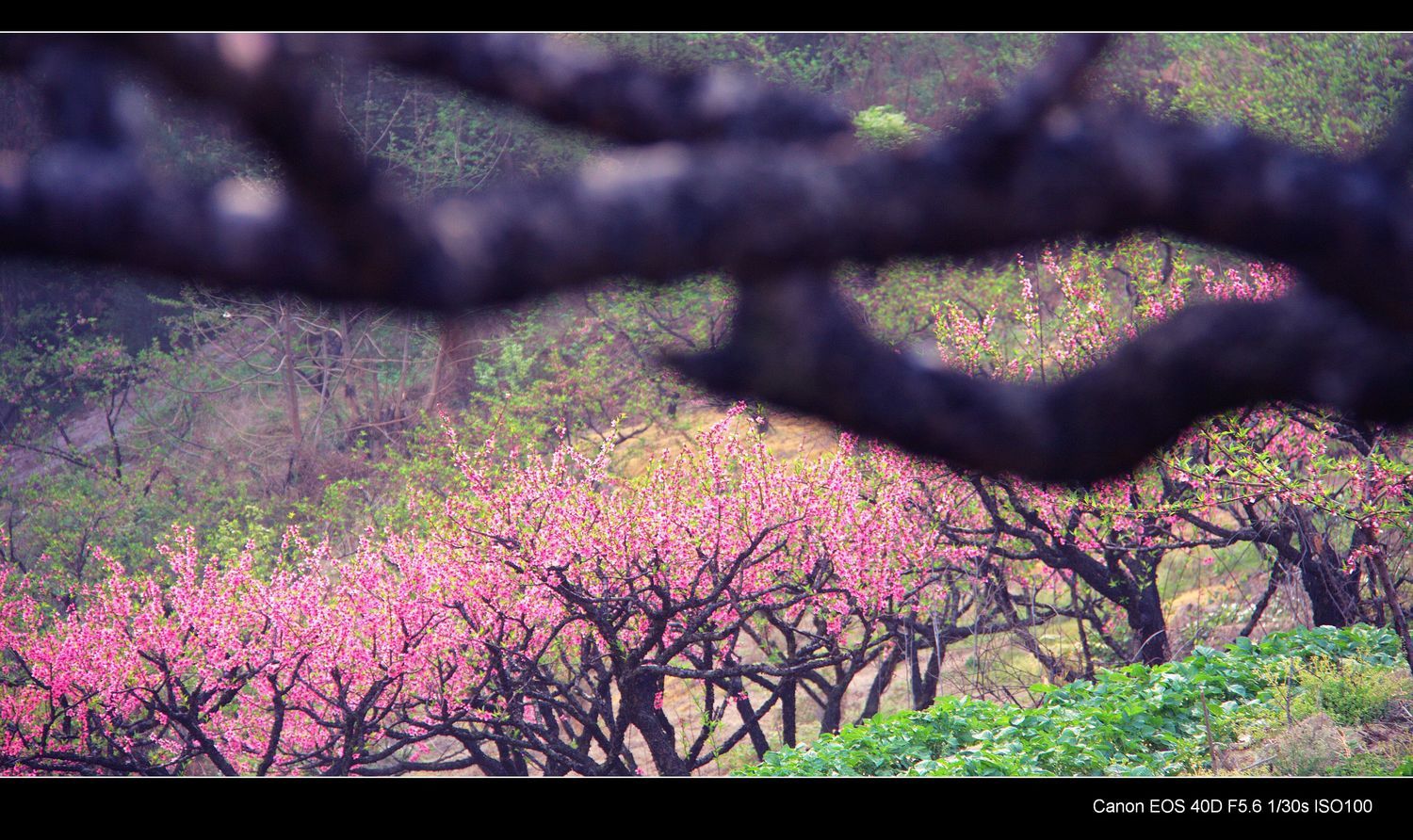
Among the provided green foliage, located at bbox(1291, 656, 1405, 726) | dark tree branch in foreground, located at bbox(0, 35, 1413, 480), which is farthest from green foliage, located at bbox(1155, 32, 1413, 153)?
dark tree branch in foreground, located at bbox(0, 35, 1413, 480)

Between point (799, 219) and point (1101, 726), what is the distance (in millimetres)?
3746

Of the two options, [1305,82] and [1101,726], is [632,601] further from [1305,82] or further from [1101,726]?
[1305,82]

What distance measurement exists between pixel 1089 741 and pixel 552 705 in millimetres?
2340

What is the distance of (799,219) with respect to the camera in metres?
0.49

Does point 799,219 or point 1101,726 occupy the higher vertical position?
point 799,219

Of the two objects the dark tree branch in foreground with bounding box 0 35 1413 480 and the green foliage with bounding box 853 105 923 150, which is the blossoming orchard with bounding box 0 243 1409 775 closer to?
the green foliage with bounding box 853 105 923 150

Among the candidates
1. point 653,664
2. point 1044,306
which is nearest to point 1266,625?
point 1044,306

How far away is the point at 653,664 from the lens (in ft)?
16.2

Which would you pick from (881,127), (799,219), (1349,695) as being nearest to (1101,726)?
(1349,695)

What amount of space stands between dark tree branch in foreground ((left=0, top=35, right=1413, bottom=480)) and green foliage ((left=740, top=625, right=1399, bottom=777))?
314 cm

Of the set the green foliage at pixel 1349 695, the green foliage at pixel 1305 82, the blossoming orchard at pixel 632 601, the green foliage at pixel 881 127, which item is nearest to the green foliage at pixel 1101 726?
the green foliage at pixel 1349 695

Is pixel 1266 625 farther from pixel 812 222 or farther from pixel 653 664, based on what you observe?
pixel 812 222

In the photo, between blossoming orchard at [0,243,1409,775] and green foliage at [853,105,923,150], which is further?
blossoming orchard at [0,243,1409,775]

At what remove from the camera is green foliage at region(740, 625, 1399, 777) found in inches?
143
